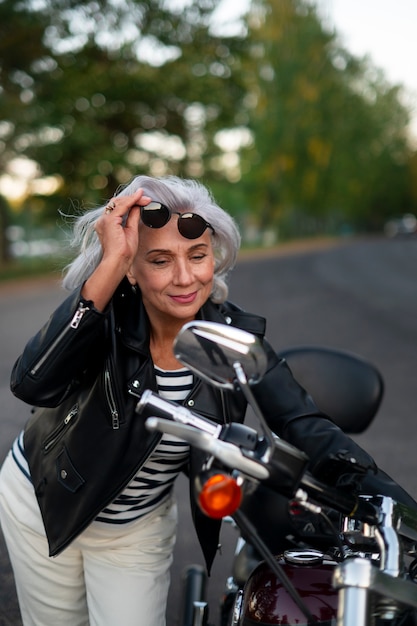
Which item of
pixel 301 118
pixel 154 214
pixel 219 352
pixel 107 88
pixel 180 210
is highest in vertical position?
pixel 301 118

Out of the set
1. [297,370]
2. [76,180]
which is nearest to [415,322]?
[297,370]

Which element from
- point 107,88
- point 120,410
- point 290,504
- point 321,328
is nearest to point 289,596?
point 290,504

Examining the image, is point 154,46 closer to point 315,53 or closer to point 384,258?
point 384,258

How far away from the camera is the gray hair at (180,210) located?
2318mm

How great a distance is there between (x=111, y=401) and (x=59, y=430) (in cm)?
24

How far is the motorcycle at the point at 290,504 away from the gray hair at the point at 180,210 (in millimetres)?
903

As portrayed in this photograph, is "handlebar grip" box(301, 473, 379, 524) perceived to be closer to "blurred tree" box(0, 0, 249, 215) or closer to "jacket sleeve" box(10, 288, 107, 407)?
"jacket sleeve" box(10, 288, 107, 407)

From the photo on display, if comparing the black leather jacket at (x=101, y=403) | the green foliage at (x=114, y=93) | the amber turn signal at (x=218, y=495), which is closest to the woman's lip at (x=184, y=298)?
the black leather jacket at (x=101, y=403)

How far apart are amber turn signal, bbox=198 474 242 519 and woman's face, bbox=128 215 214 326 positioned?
0.89m

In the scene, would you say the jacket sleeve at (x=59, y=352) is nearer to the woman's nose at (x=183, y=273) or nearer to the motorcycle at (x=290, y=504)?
the woman's nose at (x=183, y=273)

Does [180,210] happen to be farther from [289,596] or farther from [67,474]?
[289,596]

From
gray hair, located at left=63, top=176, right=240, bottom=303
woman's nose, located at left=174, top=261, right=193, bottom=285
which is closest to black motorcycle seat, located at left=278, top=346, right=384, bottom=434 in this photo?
gray hair, located at left=63, top=176, right=240, bottom=303

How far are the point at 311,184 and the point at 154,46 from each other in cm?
3169

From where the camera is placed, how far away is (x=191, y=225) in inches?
84.2
